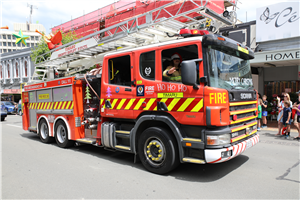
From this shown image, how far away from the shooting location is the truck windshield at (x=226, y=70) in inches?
159

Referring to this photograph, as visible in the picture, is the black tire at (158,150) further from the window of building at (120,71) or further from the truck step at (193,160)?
the window of building at (120,71)

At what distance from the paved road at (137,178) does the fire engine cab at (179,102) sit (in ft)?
1.53

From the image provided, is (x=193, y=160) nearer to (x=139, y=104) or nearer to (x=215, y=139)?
(x=215, y=139)

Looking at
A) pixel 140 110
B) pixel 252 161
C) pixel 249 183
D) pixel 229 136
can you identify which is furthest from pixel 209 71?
pixel 252 161

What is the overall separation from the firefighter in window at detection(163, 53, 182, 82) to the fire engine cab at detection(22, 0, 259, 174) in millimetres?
20

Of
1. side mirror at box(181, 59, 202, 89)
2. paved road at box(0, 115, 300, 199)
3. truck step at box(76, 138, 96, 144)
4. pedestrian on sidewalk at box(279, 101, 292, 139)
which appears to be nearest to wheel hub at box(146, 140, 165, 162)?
paved road at box(0, 115, 300, 199)

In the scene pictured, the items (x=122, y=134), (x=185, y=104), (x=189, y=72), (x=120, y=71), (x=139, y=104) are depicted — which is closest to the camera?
(x=189, y=72)

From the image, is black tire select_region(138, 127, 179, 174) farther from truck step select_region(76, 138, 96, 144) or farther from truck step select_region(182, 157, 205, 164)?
truck step select_region(76, 138, 96, 144)

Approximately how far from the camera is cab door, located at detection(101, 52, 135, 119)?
5.16 m

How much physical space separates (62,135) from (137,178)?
396cm

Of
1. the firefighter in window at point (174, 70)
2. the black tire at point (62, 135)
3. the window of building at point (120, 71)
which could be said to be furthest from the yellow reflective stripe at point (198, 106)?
the black tire at point (62, 135)

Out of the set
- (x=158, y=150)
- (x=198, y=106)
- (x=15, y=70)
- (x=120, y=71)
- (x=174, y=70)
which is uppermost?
(x=15, y=70)

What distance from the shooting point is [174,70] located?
173 inches

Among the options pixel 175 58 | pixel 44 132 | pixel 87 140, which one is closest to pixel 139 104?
pixel 175 58
